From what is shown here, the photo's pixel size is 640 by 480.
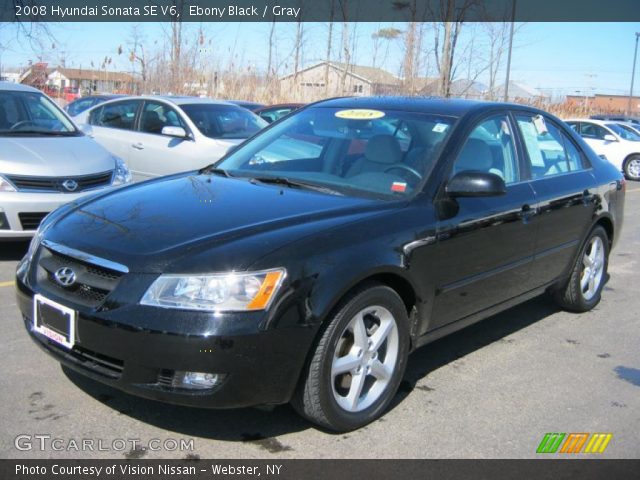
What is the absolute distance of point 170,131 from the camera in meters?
8.74

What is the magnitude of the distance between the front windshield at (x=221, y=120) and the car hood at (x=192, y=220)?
5588 mm

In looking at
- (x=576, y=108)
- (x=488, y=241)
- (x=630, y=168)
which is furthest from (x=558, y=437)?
(x=576, y=108)

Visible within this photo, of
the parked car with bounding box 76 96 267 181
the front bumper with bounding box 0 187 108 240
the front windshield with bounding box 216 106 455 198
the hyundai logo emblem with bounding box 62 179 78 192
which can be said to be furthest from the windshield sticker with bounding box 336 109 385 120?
the parked car with bounding box 76 96 267 181

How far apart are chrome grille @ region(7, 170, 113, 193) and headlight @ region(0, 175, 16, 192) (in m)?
0.04

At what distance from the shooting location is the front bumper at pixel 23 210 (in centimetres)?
575

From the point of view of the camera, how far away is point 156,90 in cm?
2480

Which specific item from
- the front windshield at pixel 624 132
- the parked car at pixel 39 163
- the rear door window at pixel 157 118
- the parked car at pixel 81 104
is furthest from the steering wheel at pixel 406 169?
the front windshield at pixel 624 132

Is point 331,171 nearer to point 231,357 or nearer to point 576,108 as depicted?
point 231,357

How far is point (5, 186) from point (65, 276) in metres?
3.26

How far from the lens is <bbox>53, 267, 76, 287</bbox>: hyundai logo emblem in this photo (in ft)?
9.85

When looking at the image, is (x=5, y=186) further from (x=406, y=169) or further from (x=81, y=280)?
(x=406, y=169)

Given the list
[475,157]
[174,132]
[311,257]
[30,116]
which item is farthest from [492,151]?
[174,132]

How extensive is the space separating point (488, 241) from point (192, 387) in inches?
79.3

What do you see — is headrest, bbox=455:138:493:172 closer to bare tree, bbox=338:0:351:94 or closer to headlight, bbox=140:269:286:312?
headlight, bbox=140:269:286:312
